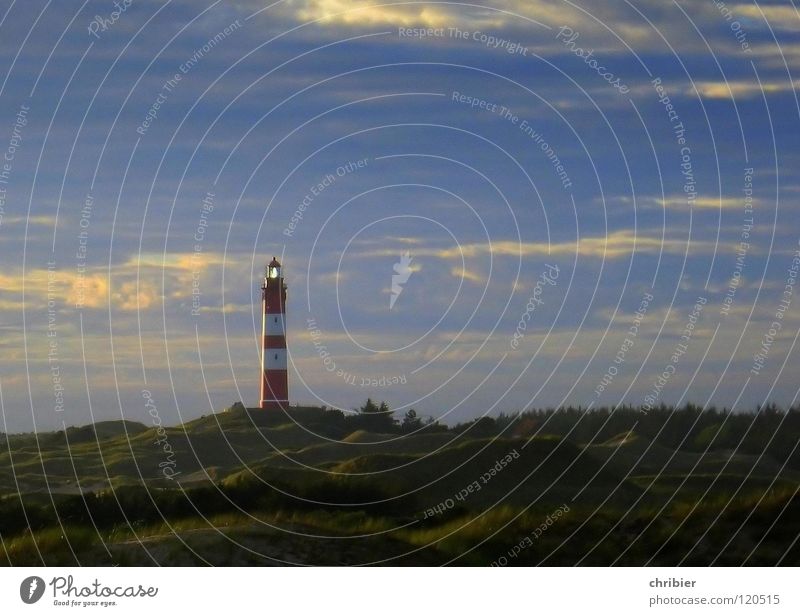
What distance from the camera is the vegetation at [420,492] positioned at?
42.3 m

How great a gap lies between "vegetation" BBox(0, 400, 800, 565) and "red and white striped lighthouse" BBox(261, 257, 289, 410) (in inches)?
98.7

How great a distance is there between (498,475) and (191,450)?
891 cm

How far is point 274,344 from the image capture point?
5500 cm

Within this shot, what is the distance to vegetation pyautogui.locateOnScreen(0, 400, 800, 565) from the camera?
4234cm

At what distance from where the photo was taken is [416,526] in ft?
142
